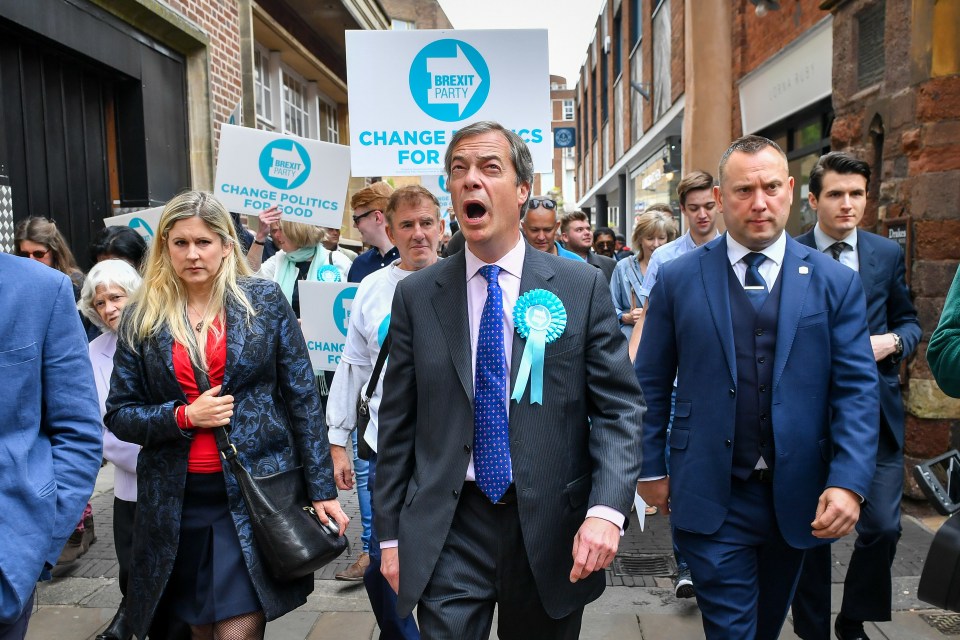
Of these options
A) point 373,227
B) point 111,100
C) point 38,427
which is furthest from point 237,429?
point 111,100

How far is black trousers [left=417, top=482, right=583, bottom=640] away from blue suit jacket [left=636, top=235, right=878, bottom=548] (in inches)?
28.4

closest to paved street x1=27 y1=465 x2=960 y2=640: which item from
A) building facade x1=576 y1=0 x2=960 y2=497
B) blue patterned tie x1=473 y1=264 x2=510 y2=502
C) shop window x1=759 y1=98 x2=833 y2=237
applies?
building facade x1=576 y1=0 x2=960 y2=497

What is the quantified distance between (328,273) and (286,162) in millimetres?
780

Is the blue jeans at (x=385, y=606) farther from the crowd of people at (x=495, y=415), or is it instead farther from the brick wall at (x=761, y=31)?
the brick wall at (x=761, y=31)

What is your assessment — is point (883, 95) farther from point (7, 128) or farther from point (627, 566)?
point (7, 128)

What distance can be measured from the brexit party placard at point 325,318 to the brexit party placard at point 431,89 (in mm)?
734

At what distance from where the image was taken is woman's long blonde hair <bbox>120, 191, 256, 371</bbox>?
2965mm

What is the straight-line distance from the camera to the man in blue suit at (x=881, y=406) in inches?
131

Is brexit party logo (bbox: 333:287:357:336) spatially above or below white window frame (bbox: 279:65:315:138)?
below

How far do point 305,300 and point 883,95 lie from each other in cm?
427

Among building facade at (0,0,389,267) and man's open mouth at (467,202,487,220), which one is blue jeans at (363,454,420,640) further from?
building facade at (0,0,389,267)

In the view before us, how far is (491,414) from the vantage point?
7.84ft

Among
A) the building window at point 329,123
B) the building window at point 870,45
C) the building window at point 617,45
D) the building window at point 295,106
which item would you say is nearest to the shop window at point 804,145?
the building window at point 870,45

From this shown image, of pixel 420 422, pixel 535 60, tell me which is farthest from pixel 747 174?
pixel 535 60
